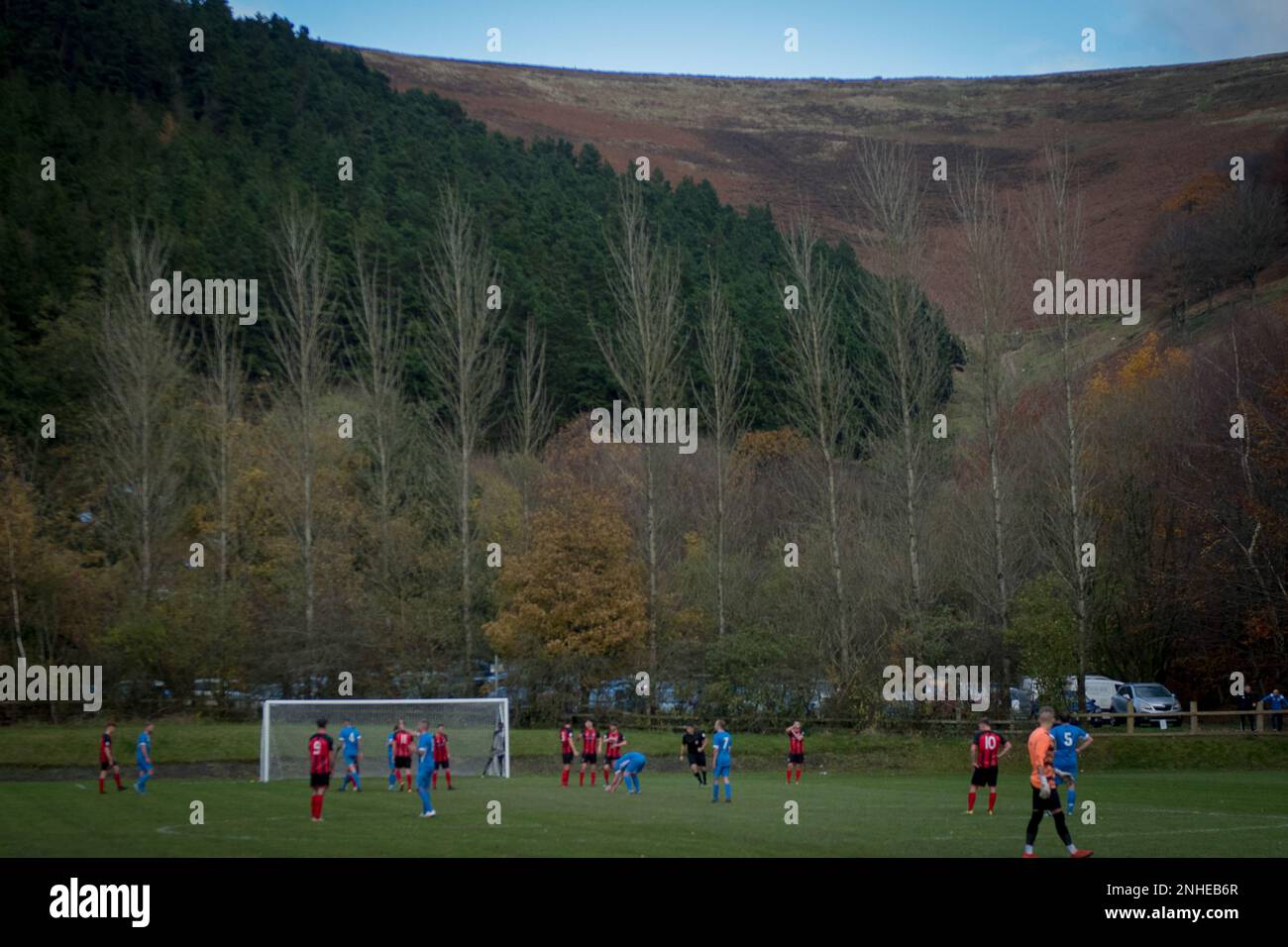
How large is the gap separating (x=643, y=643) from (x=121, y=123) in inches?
2813

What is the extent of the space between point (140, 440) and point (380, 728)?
75.1 ft

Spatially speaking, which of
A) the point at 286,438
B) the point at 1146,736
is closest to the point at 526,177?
the point at 286,438

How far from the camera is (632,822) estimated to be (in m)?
23.6

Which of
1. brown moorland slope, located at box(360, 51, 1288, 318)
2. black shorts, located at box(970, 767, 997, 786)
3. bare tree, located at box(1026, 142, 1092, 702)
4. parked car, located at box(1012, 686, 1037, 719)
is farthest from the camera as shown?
brown moorland slope, located at box(360, 51, 1288, 318)

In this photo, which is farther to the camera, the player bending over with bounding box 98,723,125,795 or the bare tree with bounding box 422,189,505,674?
the bare tree with bounding box 422,189,505,674

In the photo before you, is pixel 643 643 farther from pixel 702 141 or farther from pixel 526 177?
pixel 702 141

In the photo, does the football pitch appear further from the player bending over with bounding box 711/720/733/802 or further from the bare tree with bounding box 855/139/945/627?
the bare tree with bounding box 855/139/945/627

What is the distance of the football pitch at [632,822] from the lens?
19250 mm

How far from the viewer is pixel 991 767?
25.5 meters

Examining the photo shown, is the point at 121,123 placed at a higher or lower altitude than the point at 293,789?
higher

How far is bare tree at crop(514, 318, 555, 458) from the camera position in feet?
217

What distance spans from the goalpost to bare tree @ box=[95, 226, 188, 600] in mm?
15767

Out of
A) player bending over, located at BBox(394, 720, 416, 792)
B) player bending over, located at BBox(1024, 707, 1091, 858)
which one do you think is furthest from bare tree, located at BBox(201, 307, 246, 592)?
player bending over, located at BBox(1024, 707, 1091, 858)
